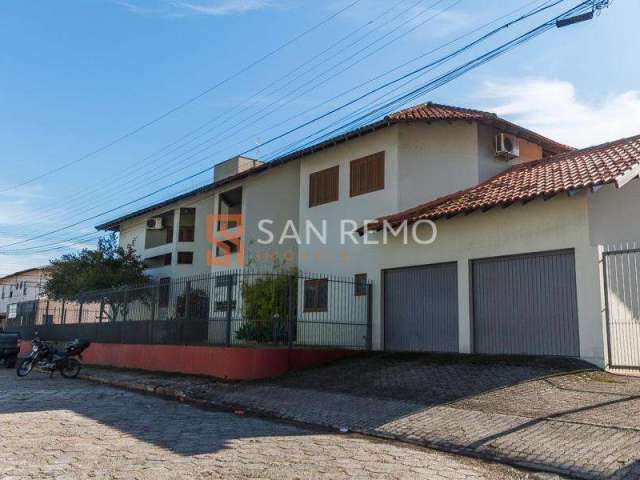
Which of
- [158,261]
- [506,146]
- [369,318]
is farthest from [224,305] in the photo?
[158,261]

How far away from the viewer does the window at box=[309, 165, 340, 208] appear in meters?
18.0

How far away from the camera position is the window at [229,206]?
2402 centimetres

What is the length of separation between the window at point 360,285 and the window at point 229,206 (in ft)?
29.2

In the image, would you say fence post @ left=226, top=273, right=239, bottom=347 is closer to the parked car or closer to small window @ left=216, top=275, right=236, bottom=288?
small window @ left=216, top=275, right=236, bottom=288

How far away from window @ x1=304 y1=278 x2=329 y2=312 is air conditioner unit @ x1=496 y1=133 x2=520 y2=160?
20.2ft

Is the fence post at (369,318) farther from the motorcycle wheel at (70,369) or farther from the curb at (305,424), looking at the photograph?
the motorcycle wheel at (70,369)

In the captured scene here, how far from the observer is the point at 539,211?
39.5 ft

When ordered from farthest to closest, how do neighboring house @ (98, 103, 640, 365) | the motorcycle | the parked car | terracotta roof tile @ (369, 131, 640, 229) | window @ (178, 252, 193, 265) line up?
window @ (178, 252, 193, 265) → the parked car → the motorcycle → neighboring house @ (98, 103, 640, 365) → terracotta roof tile @ (369, 131, 640, 229)

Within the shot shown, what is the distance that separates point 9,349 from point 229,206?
9.68 metres

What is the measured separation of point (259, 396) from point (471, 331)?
4.92 metres

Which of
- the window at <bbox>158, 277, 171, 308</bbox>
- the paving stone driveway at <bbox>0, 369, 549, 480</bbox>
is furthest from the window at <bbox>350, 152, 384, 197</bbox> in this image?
the paving stone driveway at <bbox>0, 369, 549, 480</bbox>

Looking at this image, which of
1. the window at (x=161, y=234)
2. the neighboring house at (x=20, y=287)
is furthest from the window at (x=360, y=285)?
the neighboring house at (x=20, y=287)

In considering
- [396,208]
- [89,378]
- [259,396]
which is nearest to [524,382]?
[259,396]

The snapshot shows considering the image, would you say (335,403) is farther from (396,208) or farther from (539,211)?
(396,208)
